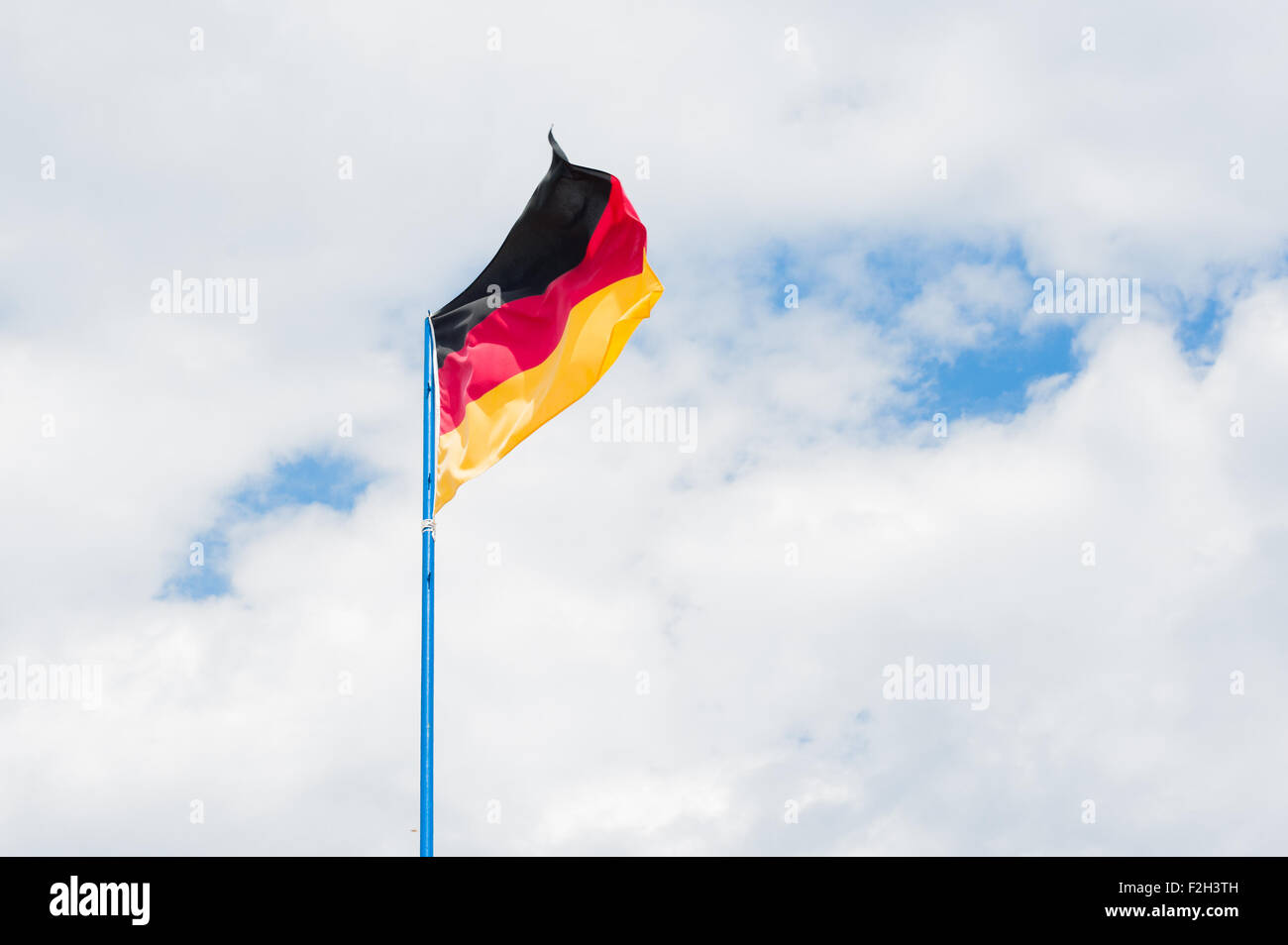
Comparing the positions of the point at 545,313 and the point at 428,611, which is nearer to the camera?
the point at 428,611

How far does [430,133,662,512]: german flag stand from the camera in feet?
54.7

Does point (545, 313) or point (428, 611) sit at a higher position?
point (545, 313)

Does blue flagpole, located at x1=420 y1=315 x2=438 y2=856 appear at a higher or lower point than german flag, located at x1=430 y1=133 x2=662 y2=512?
lower

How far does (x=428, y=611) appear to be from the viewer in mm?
14227

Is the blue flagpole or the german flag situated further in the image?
the german flag

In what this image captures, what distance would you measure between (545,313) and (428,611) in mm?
5348

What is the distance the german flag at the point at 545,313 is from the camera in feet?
54.7

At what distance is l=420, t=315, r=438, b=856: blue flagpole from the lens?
13.3 m

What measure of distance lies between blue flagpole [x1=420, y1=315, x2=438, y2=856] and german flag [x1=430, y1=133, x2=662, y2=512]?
64cm
